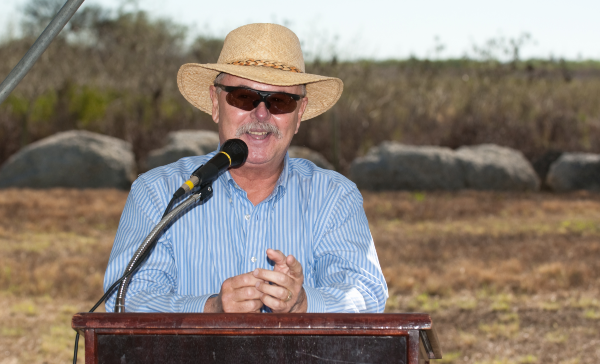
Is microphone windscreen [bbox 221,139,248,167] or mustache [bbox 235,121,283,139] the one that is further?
mustache [bbox 235,121,283,139]

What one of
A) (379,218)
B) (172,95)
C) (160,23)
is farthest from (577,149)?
(160,23)

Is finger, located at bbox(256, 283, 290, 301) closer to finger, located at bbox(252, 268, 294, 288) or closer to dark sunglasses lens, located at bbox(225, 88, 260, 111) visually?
finger, located at bbox(252, 268, 294, 288)

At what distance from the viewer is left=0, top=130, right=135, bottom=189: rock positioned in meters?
13.3

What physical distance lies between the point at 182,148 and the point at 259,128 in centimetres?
1058

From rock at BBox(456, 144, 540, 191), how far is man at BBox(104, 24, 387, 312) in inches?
441

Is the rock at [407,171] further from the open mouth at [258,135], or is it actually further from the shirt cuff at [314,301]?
the shirt cuff at [314,301]

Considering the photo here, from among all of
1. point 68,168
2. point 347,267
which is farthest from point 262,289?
point 68,168

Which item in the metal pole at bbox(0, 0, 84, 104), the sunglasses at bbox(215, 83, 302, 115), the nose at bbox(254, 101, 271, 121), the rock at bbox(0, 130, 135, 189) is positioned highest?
the rock at bbox(0, 130, 135, 189)

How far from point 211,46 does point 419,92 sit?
7942 mm

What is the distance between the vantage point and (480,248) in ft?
27.8

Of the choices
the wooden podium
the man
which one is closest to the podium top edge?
the wooden podium

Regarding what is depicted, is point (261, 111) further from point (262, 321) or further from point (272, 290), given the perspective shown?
point (262, 321)

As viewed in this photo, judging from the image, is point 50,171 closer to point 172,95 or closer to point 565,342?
point 172,95

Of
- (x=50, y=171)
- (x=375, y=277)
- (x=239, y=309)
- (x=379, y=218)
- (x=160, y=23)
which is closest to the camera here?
(x=239, y=309)
